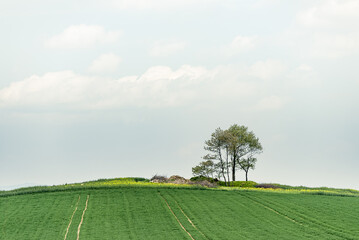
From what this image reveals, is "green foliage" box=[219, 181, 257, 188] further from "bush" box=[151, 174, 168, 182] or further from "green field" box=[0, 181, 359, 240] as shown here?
"green field" box=[0, 181, 359, 240]

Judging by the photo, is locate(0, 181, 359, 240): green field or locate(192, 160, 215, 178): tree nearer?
locate(0, 181, 359, 240): green field

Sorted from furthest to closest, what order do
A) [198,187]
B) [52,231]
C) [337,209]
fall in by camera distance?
[198,187] → [337,209] → [52,231]

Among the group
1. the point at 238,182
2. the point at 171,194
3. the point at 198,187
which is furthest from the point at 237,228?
the point at 238,182

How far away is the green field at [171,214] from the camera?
1377 inches

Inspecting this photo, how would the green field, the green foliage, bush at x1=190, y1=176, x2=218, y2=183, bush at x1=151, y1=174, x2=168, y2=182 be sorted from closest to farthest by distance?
the green field → bush at x1=151, y1=174, x2=168, y2=182 → bush at x1=190, y1=176, x2=218, y2=183 → the green foliage

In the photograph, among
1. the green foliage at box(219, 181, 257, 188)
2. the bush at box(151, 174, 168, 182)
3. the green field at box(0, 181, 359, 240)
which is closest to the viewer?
the green field at box(0, 181, 359, 240)

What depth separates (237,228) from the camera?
36938 millimetres

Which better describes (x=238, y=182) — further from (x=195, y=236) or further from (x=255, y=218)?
(x=195, y=236)

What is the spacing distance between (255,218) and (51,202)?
23.0 metres

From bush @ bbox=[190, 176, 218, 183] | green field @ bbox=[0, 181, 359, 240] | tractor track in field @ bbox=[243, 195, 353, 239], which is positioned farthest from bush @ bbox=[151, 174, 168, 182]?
tractor track in field @ bbox=[243, 195, 353, 239]

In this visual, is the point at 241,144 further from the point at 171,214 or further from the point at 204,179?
the point at 171,214

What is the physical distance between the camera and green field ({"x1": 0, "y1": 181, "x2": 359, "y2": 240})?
35.0 m

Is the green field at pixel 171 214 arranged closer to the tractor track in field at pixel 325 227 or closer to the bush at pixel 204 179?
the tractor track in field at pixel 325 227

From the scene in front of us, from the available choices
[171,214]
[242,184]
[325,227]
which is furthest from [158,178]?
[325,227]
